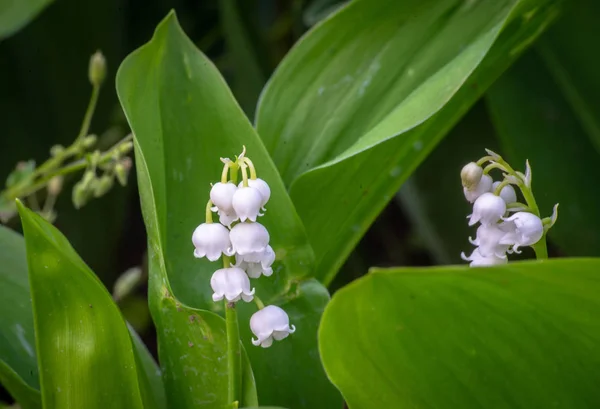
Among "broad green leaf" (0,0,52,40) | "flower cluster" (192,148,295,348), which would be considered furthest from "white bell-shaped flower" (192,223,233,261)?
"broad green leaf" (0,0,52,40)

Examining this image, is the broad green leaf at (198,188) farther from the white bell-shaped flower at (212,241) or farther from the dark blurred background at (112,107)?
the dark blurred background at (112,107)

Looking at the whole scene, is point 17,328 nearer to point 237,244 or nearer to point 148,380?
point 148,380

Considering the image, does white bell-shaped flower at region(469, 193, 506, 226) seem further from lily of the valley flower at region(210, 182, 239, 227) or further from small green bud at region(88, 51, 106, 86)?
small green bud at region(88, 51, 106, 86)

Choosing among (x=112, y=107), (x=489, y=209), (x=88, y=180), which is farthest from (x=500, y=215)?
(x=112, y=107)

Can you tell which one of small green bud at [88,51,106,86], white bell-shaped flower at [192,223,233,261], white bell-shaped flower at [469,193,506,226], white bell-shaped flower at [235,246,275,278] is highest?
small green bud at [88,51,106,86]

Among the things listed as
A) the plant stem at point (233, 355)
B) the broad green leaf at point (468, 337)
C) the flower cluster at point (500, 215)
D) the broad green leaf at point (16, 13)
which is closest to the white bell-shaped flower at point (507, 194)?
the flower cluster at point (500, 215)
